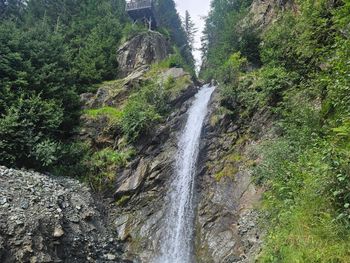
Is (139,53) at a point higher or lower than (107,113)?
higher

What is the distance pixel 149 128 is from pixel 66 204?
612 cm

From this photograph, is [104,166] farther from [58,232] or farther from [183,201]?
[58,232]

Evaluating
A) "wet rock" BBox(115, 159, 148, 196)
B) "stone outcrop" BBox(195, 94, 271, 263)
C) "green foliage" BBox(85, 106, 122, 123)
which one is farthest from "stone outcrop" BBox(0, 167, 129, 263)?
"green foliage" BBox(85, 106, 122, 123)

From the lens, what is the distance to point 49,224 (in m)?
9.70

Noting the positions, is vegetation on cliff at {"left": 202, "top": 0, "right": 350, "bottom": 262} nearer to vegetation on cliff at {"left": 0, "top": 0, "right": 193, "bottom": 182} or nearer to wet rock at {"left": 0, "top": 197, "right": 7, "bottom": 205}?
vegetation on cliff at {"left": 0, "top": 0, "right": 193, "bottom": 182}

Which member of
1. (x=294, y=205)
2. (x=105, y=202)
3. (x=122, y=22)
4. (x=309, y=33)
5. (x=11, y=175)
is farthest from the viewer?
(x=122, y=22)

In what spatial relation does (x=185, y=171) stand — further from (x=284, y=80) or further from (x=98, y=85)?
(x=98, y=85)

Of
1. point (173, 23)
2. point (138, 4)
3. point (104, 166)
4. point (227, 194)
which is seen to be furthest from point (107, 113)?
→ point (173, 23)

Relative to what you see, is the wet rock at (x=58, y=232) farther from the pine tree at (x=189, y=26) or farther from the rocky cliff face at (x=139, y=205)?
the pine tree at (x=189, y=26)

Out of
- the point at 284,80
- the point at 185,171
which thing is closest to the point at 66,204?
the point at 185,171

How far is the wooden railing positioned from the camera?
1148 inches

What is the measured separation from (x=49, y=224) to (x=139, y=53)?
17062 millimetres

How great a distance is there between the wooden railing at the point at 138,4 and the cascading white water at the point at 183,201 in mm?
16576

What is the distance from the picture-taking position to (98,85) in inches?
807
